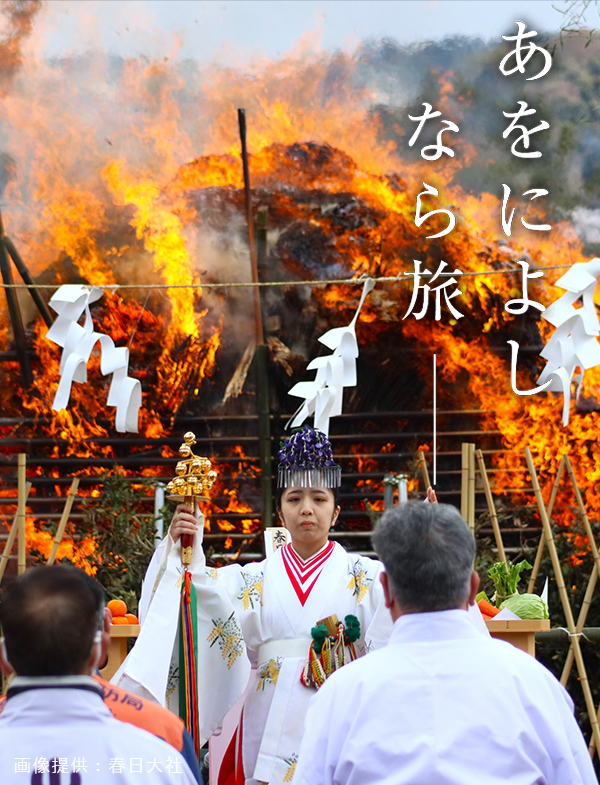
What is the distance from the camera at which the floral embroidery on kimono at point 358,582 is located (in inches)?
129

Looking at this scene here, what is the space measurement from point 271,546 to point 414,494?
11.6 feet

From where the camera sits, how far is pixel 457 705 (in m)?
1.65

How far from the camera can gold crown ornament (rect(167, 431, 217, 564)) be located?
10.1 ft

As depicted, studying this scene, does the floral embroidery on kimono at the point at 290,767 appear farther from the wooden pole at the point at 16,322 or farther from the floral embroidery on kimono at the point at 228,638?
the wooden pole at the point at 16,322

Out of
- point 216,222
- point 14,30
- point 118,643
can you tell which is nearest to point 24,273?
point 216,222

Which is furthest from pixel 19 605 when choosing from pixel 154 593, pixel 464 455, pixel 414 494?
pixel 414 494

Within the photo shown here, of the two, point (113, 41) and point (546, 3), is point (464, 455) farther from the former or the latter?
point (113, 41)

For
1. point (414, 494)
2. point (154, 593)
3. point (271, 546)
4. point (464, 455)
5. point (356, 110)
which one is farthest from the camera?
point (356, 110)

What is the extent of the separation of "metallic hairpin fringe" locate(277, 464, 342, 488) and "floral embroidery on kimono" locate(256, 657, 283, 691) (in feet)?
1.95

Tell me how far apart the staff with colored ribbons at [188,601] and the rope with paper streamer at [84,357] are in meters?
1.55

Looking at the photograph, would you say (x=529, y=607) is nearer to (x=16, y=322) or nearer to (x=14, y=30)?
(x=16, y=322)

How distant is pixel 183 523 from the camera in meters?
3.10

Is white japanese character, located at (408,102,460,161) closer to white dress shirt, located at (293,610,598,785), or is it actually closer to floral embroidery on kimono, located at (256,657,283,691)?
floral embroidery on kimono, located at (256,657,283,691)

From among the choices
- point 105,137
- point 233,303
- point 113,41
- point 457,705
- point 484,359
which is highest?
point 113,41
